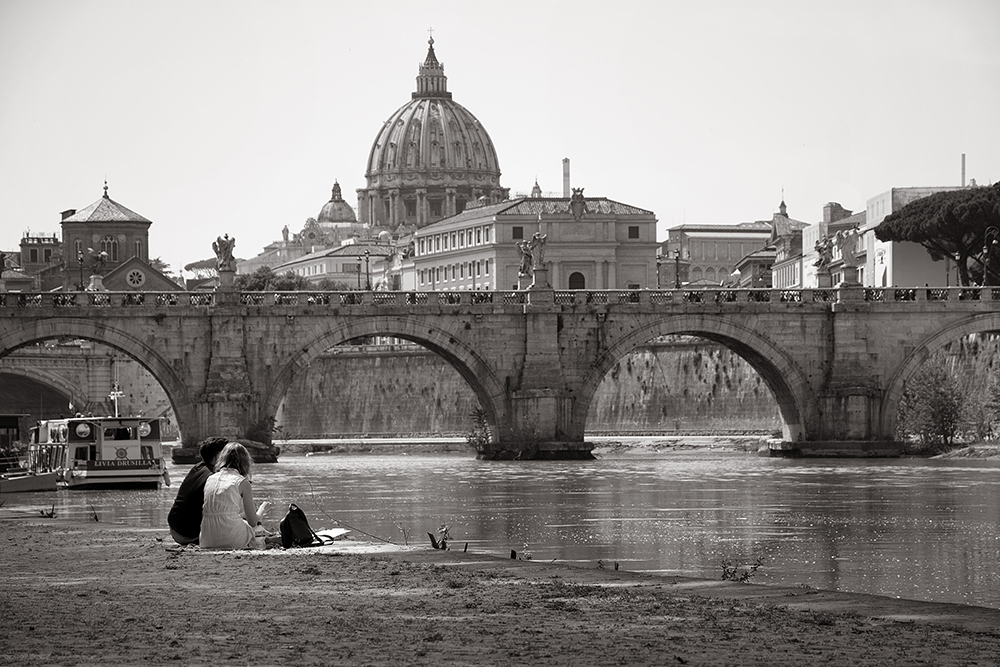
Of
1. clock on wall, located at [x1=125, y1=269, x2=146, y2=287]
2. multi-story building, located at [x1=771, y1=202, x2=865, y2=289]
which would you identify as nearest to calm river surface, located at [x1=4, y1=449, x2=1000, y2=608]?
multi-story building, located at [x1=771, y1=202, x2=865, y2=289]

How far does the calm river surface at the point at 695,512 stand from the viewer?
87.4ft

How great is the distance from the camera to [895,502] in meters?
42.2

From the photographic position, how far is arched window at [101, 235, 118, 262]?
133625 mm

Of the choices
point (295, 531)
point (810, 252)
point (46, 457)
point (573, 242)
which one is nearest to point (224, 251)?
point (46, 457)

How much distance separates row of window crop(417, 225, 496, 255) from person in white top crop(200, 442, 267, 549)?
136 meters

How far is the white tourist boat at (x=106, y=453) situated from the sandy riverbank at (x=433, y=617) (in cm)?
2638

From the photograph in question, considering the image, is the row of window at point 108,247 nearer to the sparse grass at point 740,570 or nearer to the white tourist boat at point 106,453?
the white tourist boat at point 106,453

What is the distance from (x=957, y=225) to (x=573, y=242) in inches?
2509

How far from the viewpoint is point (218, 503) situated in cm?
2180

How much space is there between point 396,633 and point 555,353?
173 feet

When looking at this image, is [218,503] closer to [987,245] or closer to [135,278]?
[987,245]

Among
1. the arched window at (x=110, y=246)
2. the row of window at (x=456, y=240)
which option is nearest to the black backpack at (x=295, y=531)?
the arched window at (x=110, y=246)

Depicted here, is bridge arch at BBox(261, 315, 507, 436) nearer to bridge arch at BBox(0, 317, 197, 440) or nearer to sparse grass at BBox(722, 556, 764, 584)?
bridge arch at BBox(0, 317, 197, 440)

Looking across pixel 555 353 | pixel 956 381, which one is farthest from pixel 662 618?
pixel 956 381
